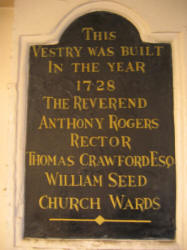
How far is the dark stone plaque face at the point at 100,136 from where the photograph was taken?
71.6 inches

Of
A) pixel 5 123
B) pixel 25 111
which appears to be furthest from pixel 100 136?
pixel 5 123

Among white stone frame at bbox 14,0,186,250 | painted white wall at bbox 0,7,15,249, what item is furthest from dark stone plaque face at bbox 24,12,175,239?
painted white wall at bbox 0,7,15,249

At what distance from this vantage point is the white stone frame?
177 centimetres

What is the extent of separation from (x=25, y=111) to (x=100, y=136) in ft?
2.35

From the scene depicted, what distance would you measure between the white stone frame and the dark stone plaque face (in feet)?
0.15

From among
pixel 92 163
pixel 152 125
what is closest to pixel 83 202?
pixel 92 163

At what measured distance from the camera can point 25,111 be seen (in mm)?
1919

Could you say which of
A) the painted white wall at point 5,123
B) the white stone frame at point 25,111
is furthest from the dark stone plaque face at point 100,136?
the painted white wall at point 5,123

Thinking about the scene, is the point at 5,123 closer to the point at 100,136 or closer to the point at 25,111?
the point at 25,111

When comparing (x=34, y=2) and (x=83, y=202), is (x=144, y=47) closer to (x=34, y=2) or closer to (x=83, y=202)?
(x=34, y=2)

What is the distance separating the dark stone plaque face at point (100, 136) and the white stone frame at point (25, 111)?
0.05 metres

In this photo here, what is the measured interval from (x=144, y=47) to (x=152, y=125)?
0.73 meters

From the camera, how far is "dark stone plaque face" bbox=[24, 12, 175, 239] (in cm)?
182

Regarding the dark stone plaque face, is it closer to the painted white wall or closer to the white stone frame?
the white stone frame
